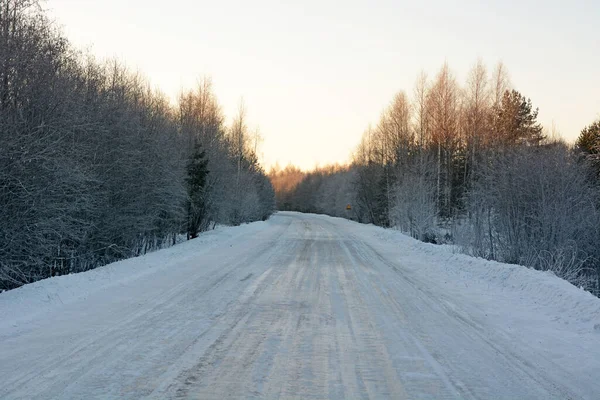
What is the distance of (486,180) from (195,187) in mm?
15386

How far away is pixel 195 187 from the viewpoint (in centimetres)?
2619

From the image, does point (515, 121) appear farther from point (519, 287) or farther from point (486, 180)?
point (519, 287)

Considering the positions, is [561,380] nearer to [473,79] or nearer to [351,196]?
[473,79]

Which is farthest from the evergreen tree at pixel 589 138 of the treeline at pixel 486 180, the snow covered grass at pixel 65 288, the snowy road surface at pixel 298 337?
the snow covered grass at pixel 65 288

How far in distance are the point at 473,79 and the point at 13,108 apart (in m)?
40.1

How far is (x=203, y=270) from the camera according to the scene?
44.0 ft

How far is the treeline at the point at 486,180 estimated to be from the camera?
54.9 feet

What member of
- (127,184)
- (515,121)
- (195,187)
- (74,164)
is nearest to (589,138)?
(515,121)

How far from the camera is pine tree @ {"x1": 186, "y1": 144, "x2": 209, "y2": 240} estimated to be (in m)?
26.0

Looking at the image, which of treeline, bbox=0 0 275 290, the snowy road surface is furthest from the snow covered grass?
treeline, bbox=0 0 275 290

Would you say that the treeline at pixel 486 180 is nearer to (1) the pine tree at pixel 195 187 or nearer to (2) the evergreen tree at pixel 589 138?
(2) the evergreen tree at pixel 589 138

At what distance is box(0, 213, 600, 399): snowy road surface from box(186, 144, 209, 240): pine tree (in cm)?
1378

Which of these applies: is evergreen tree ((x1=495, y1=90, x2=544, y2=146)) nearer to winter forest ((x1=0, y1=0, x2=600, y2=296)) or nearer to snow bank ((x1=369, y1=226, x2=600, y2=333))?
winter forest ((x1=0, y1=0, x2=600, y2=296))

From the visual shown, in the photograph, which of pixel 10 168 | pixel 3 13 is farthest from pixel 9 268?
pixel 3 13
